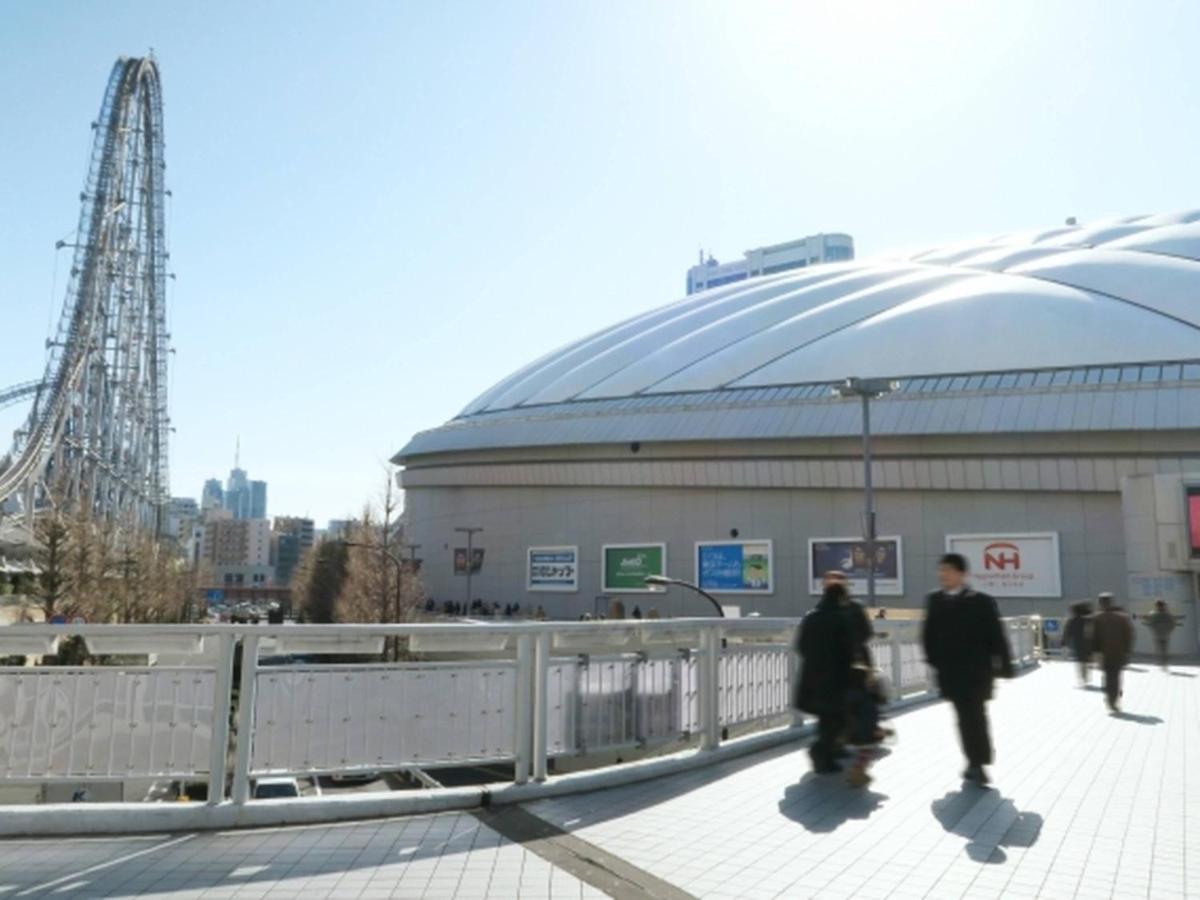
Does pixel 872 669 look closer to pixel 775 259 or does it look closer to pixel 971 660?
pixel 971 660

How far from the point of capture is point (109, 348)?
2191 inches

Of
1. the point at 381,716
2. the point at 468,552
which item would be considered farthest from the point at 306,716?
the point at 468,552

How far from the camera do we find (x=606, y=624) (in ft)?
22.7

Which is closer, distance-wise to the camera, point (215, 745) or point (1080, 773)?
point (215, 745)

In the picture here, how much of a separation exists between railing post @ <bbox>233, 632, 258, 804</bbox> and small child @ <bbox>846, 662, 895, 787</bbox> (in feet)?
13.8

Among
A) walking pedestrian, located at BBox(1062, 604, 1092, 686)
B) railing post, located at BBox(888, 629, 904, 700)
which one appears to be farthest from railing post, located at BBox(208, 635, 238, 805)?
walking pedestrian, located at BBox(1062, 604, 1092, 686)

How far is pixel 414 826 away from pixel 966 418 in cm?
2755

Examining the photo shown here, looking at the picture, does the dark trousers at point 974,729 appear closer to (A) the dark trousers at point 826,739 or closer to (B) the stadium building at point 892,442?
(A) the dark trousers at point 826,739

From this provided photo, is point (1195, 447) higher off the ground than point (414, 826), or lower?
higher

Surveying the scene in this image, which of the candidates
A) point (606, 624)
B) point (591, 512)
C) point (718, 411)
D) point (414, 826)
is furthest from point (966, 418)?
point (414, 826)

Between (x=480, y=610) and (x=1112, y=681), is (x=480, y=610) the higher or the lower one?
the lower one

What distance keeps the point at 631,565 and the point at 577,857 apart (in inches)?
1246

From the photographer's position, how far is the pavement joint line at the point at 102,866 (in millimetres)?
4258

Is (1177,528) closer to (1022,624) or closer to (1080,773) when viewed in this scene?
(1022,624)
